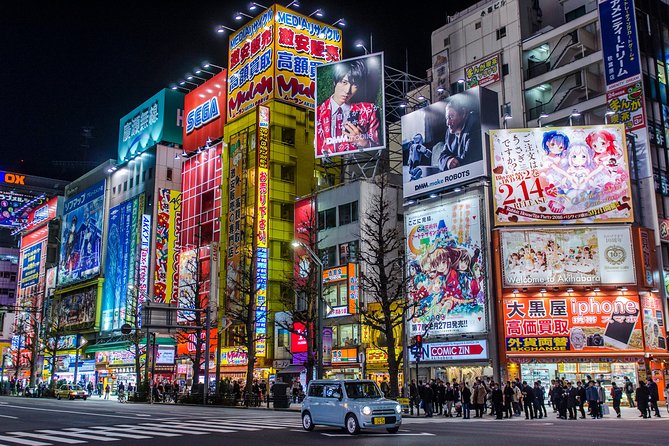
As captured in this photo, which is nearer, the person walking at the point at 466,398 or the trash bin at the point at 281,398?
the person walking at the point at 466,398

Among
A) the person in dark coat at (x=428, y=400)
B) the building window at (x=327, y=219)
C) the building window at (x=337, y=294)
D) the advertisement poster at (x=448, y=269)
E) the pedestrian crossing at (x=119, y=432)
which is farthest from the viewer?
the building window at (x=327, y=219)

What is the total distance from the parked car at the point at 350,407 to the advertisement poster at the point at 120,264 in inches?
2058

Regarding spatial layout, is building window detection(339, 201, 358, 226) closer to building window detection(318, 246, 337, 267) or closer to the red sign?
building window detection(318, 246, 337, 267)

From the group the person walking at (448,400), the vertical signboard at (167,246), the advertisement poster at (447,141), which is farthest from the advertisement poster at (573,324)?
the vertical signboard at (167,246)

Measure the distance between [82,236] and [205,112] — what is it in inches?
1115

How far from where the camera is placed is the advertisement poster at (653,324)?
119ft

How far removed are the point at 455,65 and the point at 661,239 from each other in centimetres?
2468

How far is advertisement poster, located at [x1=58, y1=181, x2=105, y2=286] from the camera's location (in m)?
82.9

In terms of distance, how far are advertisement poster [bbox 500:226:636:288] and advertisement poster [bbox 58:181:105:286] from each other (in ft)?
189

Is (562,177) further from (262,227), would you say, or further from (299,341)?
(262,227)

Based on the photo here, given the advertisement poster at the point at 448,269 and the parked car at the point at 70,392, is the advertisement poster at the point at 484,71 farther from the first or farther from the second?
the parked car at the point at 70,392

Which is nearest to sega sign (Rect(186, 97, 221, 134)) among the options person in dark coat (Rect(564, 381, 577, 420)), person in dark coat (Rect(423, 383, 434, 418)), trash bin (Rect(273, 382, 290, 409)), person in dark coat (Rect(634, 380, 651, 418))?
trash bin (Rect(273, 382, 290, 409))

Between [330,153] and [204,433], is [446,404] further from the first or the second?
[330,153]

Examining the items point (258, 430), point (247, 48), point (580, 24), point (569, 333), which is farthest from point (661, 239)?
point (247, 48)
